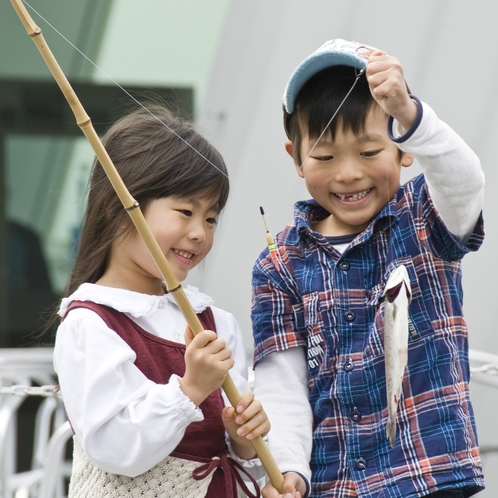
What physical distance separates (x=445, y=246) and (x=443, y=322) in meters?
0.12

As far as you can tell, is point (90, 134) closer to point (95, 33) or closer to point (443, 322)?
point (443, 322)

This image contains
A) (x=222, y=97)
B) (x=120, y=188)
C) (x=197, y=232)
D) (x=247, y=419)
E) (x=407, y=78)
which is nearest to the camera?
(x=120, y=188)

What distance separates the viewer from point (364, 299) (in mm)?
1327

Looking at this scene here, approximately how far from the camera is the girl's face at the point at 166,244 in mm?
1349

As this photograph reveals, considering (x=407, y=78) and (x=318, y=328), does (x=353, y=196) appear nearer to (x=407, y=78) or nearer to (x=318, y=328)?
(x=318, y=328)

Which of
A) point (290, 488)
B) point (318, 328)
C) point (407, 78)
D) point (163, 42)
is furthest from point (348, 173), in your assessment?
point (163, 42)

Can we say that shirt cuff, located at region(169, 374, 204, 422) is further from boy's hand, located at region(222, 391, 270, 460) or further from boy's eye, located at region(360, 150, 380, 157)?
boy's eye, located at region(360, 150, 380, 157)

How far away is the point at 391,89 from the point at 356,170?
195 mm

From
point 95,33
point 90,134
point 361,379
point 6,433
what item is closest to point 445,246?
point 361,379

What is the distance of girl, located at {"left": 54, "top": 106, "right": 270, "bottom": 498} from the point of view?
3.93 feet

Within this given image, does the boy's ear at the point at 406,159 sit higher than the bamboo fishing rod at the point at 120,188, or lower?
higher

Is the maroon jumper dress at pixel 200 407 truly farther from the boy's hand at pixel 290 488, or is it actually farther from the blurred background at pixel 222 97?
the blurred background at pixel 222 97

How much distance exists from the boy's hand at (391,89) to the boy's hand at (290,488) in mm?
552

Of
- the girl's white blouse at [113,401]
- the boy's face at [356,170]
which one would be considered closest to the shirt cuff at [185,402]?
the girl's white blouse at [113,401]
